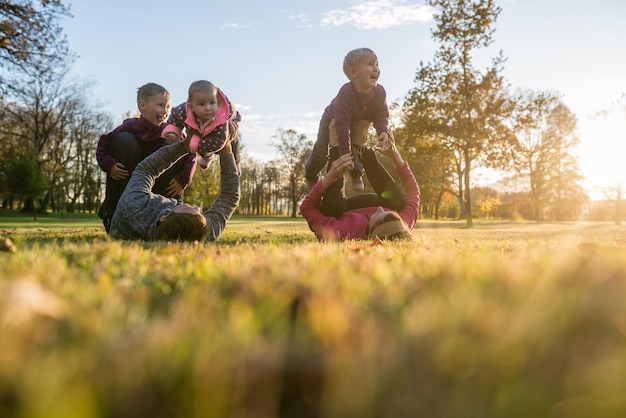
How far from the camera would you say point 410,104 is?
21.1 m

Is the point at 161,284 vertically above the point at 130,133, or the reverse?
the point at 130,133

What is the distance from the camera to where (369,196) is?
5.88 metres

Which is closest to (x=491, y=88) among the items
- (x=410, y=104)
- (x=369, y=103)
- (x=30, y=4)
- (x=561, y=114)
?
(x=410, y=104)

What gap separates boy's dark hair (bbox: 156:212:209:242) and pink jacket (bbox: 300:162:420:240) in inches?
67.5

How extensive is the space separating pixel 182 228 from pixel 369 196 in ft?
9.61

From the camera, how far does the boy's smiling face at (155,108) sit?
5820 millimetres

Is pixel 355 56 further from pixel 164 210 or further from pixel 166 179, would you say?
pixel 164 210

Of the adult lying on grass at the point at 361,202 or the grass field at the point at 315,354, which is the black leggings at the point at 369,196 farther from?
the grass field at the point at 315,354

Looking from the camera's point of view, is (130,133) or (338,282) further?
(130,133)

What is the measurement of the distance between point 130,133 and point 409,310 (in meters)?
5.69

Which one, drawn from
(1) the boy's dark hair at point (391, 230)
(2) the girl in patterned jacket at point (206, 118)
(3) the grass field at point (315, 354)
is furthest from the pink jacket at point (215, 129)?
(3) the grass field at point (315, 354)

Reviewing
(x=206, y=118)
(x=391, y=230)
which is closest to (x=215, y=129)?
(x=206, y=118)

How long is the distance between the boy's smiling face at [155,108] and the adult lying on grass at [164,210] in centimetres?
175

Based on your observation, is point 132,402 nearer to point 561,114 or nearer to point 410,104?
point 410,104
